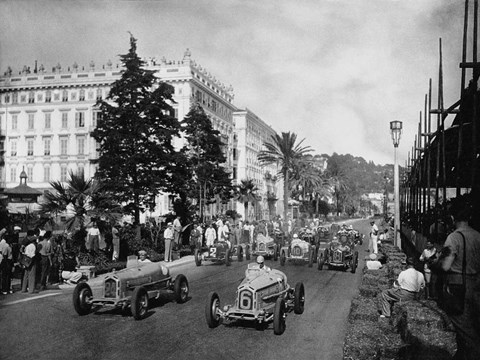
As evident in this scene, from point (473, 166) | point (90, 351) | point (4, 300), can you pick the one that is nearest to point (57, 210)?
point (4, 300)

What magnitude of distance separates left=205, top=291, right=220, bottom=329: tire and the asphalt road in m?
0.18

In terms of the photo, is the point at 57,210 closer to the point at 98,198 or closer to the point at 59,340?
the point at 98,198

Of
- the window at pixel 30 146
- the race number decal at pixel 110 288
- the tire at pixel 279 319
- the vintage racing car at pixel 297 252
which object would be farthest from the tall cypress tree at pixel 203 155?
the window at pixel 30 146

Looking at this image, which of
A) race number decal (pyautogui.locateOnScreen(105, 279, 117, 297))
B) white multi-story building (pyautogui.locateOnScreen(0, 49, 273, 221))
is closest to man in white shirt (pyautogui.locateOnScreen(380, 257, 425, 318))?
race number decal (pyautogui.locateOnScreen(105, 279, 117, 297))

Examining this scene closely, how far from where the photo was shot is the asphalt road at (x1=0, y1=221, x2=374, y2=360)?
814cm

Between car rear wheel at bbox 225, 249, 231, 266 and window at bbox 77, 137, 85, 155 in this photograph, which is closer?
car rear wheel at bbox 225, 249, 231, 266

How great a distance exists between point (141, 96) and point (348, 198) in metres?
97.2

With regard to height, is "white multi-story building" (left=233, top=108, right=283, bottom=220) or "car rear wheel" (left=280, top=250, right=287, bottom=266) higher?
"white multi-story building" (left=233, top=108, right=283, bottom=220)

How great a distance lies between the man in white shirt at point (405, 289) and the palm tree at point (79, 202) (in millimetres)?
11903

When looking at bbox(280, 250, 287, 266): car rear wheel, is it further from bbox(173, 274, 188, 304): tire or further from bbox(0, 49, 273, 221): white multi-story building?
bbox(0, 49, 273, 221): white multi-story building

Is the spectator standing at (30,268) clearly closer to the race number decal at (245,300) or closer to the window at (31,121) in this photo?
the race number decal at (245,300)

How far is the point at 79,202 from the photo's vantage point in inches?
721

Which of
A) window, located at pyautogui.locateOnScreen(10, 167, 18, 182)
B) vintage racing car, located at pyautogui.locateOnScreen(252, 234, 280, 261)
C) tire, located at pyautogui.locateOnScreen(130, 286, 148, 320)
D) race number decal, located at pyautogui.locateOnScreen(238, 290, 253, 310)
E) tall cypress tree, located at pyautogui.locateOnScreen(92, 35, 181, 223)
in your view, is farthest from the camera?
window, located at pyautogui.locateOnScreen(10, 167, 18, 182)

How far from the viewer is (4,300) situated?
12.9 meters
